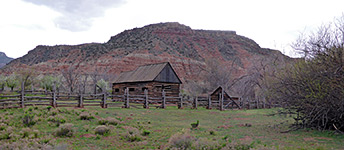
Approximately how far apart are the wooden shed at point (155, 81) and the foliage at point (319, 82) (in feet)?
59.1

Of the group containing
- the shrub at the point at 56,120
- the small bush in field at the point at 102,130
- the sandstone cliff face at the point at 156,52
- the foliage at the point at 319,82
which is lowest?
the small bush in field at the point at 102,130

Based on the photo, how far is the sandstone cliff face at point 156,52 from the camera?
71.6 m

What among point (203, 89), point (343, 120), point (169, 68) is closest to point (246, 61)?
point (203, 89)

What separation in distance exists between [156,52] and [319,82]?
2579 inches

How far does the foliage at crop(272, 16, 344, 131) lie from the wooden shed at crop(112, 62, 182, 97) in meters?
18.0

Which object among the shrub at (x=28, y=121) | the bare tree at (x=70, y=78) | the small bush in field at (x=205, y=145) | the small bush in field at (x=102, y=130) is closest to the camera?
the small bush in field at (x=205, y=145)

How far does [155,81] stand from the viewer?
93.9ft

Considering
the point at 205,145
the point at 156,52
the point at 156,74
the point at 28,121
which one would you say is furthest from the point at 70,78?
the point at 205,145

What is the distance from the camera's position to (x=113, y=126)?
12258 millimetres

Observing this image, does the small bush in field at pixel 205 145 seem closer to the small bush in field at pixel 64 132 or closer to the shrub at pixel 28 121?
the small bush in field at pixel 64 132

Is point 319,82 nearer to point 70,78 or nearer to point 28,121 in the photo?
point 28,121

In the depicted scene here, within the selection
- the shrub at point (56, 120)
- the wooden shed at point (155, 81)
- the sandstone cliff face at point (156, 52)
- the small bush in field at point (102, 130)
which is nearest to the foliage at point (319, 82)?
the small bush in field at point (102, 130)

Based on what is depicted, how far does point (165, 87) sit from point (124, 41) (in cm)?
5590

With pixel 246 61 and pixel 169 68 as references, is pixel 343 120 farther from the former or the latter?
pixel 246 61
